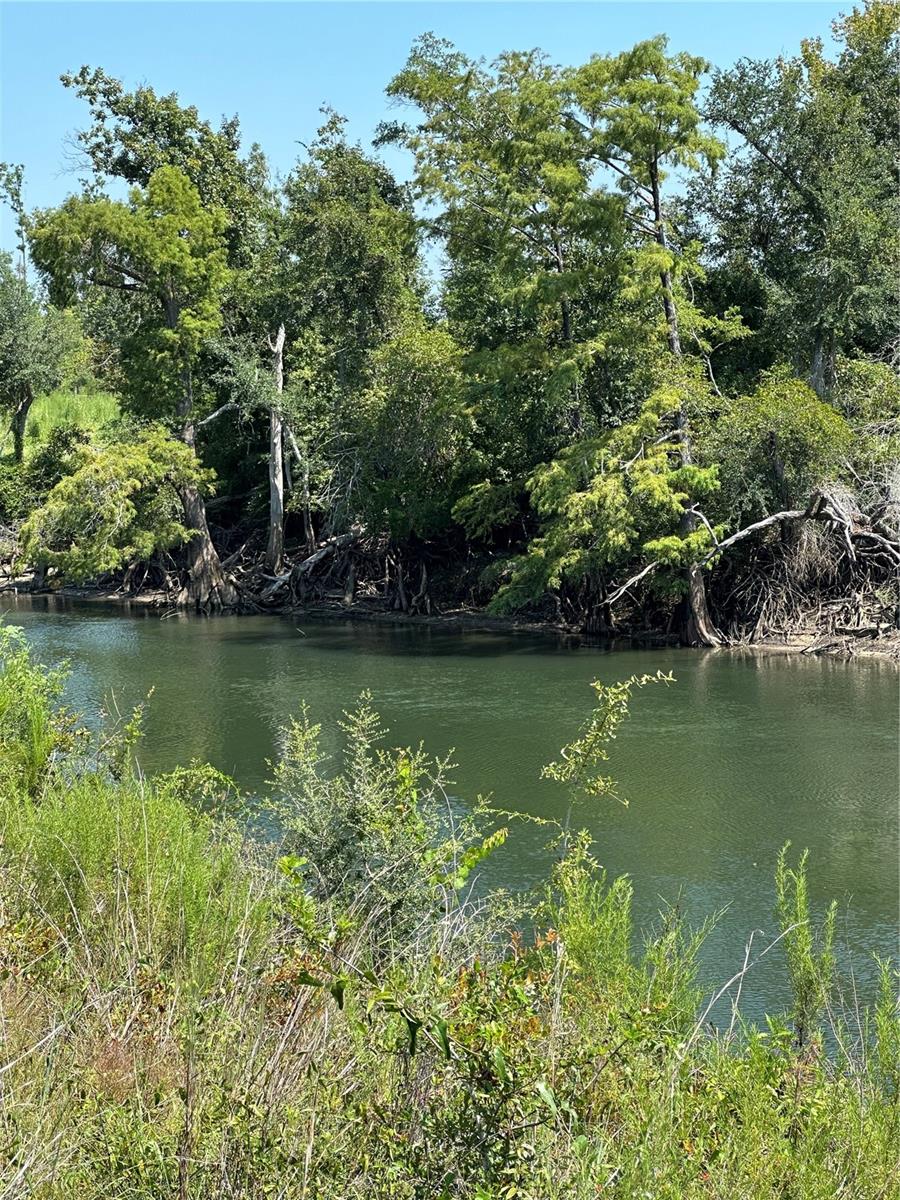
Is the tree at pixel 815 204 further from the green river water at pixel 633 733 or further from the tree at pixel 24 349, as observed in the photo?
the tree at pixel 24 349

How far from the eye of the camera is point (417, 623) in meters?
24.1

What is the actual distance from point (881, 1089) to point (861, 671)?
13368 millimetres

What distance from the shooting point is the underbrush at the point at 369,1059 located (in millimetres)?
3271

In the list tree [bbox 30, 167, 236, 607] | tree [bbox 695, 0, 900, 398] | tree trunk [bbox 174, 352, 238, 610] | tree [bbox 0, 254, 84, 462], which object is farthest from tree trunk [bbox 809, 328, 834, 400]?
tree [bbox 0, 254, 84, 462]

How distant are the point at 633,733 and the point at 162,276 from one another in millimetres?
16131

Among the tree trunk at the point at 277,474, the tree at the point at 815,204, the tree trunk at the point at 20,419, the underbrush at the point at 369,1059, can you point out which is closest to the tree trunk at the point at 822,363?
the tree at the point at 815,204

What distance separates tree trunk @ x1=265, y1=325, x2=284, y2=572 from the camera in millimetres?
26719

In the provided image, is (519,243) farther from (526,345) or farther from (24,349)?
(24,349)

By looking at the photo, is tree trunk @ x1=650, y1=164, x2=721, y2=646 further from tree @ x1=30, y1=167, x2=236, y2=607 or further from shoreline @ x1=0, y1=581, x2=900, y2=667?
tree @ x1=30, y1=167, x2=236, y2=607

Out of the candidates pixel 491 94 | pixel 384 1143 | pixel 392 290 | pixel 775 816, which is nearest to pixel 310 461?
pixel 392 290

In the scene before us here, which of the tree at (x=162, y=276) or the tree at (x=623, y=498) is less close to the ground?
the tree at (x=162, y=276)

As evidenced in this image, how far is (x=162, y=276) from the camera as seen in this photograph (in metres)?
25.7

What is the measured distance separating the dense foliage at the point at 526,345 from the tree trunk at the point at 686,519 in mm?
70

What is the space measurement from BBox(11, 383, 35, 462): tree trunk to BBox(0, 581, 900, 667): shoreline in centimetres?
582
